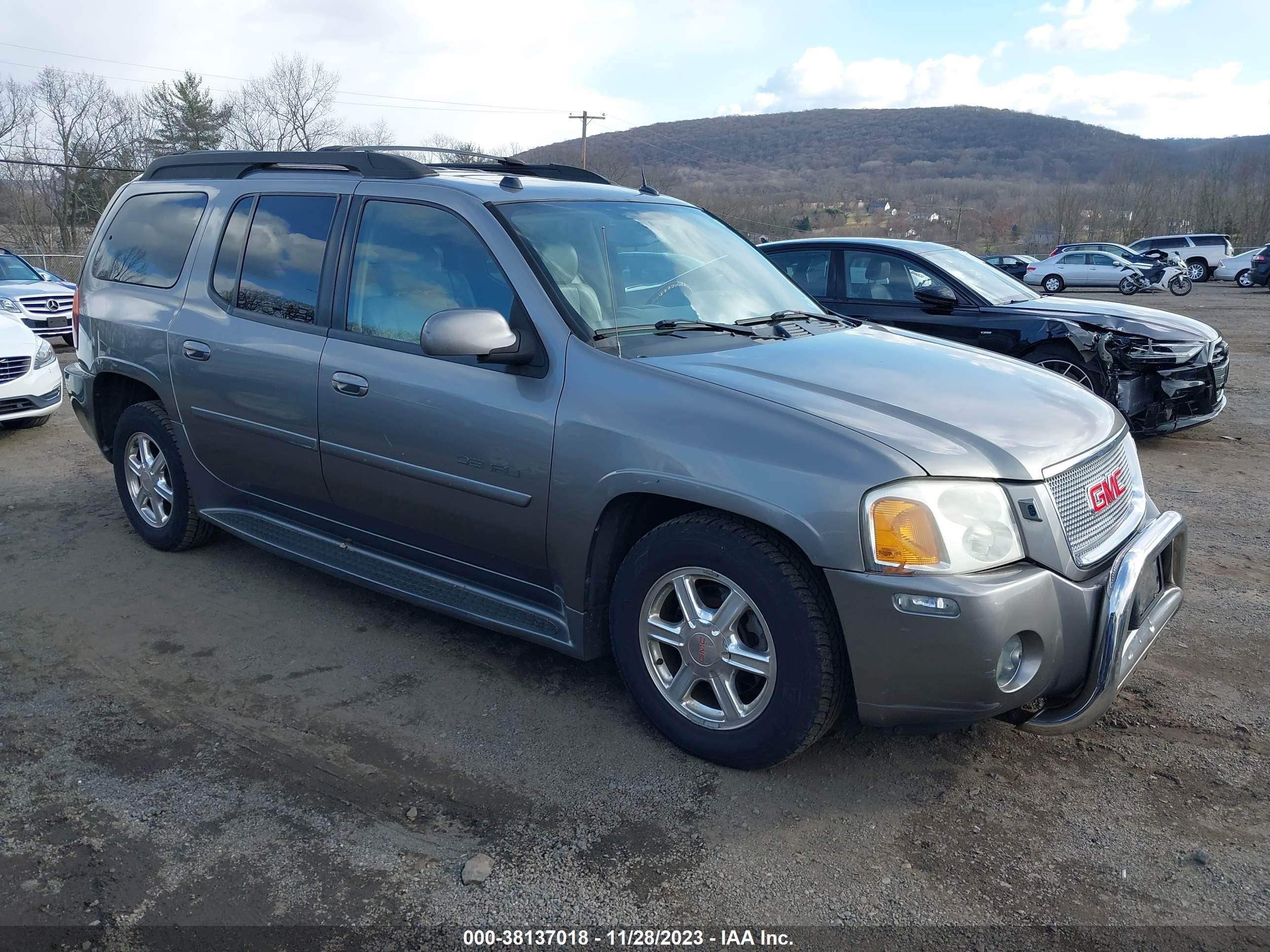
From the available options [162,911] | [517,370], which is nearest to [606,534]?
[517,370]

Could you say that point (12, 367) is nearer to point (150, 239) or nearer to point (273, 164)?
point (150, 239)

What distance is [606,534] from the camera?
3250 mm

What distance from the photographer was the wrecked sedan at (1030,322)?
754cm

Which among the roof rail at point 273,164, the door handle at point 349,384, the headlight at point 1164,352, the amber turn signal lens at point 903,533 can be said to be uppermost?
the roof rail at point 273,164

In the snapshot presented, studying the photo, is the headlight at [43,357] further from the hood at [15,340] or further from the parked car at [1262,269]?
the parked car at [1262,269]

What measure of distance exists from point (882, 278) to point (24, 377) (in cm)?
742

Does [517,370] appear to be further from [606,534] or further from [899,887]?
[899,887]

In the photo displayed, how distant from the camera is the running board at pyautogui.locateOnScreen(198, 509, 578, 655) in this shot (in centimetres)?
347

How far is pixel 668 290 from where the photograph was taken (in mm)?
3809

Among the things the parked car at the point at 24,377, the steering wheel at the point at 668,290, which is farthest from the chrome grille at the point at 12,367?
the steering wheel at the point at 668,290

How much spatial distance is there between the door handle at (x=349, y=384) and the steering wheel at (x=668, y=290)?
1.16 meters

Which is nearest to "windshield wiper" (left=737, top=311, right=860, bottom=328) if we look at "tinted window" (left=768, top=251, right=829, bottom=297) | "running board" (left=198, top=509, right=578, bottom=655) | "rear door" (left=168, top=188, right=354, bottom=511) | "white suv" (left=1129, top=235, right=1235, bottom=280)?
"running board" (left=198, top=509, right=578, bottom=655)

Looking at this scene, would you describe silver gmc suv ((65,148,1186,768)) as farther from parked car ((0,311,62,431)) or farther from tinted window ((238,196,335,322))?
parked car ((0,311,62,431))

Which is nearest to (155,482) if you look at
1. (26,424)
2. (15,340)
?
(15,340)
